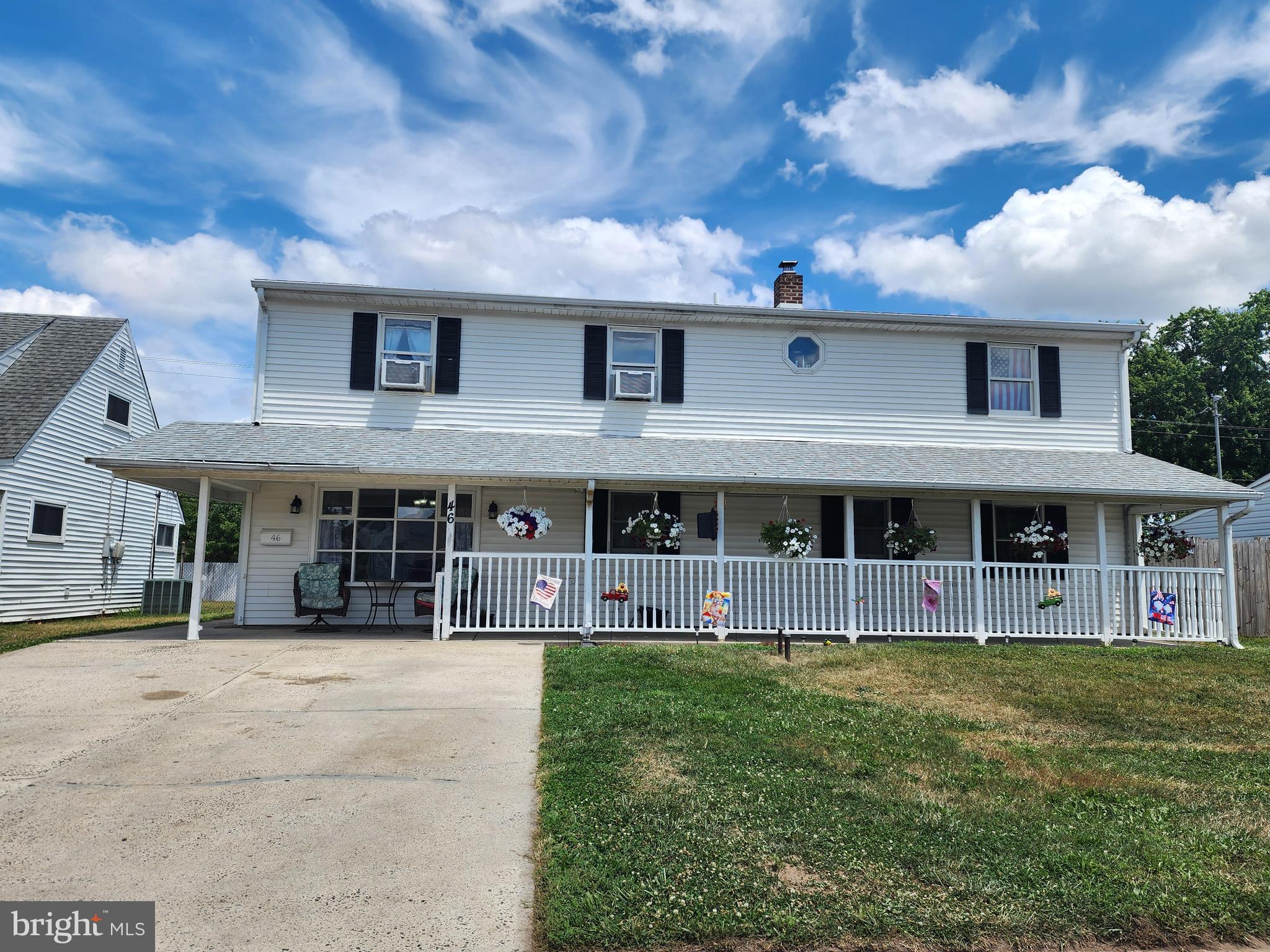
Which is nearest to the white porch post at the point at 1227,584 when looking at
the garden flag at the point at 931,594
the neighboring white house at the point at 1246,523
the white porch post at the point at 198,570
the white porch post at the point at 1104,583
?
the white porch post at the point at 1104,583

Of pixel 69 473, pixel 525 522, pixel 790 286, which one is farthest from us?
pixel 69 473

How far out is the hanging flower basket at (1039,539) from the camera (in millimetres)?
12969

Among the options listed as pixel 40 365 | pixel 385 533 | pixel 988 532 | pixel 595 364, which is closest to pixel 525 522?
pixel 385 533

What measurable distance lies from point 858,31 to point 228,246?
49.1ft

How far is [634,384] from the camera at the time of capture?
1359cm

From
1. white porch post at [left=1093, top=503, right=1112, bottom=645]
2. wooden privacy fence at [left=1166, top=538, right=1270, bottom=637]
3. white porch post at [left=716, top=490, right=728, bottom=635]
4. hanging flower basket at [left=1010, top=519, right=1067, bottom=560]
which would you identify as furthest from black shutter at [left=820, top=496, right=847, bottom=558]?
wooden privacy fence at [left=1166, top=538, right=1270, bottom=637]

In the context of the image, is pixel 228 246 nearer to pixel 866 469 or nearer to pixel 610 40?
pixel 610 40

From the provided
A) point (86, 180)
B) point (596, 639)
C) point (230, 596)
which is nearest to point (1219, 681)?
point (596, 639)

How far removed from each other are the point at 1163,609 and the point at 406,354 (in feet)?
42.0

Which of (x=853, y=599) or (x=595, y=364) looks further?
(x=595, y=364)

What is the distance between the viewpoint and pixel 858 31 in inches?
471

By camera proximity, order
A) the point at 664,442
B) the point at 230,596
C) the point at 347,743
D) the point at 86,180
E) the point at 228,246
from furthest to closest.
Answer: the point at 230,596 → the point at 228,246 → the point at 86,180 → the point at 664,442 → the point at 347,743

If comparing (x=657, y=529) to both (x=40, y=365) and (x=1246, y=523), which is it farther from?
(x=1246, y=523)

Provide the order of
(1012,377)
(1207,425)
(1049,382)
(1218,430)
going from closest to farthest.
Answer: (1049,382) < (1012,377) < (1218,430) < (1207,425)
